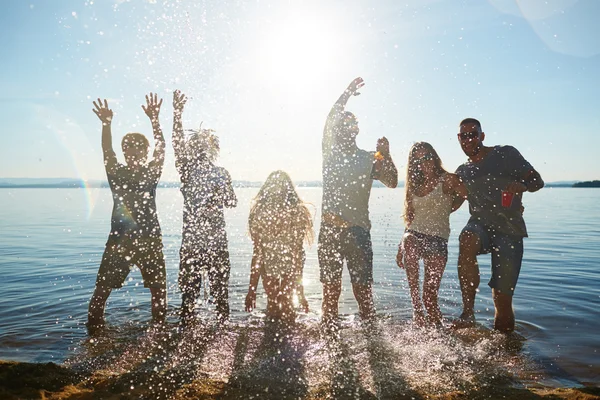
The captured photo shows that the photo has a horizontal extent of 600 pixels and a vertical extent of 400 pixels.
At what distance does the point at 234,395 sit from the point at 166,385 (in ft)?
2.30

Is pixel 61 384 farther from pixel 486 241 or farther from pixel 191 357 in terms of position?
pixel 486 241

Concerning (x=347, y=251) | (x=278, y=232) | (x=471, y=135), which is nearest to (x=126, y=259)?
(x=278, y=232)

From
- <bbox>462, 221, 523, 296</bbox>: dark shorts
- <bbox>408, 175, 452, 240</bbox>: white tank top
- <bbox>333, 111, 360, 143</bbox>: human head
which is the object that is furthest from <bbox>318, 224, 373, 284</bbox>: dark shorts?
<bbox>462, 221, 523, 296</bbox>: dark shorts

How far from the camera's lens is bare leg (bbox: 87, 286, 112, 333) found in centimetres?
607

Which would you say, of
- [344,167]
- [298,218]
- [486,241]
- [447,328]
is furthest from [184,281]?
[486,241]

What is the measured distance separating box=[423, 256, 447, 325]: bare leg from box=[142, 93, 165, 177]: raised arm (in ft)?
13.0

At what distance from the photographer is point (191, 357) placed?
5.14 m

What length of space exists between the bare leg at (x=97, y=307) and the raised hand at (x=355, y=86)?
4.33 m

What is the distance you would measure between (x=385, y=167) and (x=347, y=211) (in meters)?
0.81

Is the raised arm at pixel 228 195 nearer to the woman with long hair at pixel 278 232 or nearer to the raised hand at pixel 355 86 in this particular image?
the woman with long hair at pixel 278 232

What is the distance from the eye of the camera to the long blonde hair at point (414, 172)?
20.2 feet

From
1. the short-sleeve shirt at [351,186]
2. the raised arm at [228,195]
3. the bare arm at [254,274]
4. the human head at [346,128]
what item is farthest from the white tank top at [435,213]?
the raised arm at [228,195]

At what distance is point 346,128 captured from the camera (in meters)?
5.95

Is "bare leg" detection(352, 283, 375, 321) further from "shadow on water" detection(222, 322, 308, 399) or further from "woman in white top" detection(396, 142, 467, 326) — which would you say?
"shadow on water" detection(222, 322, 308, 399)
